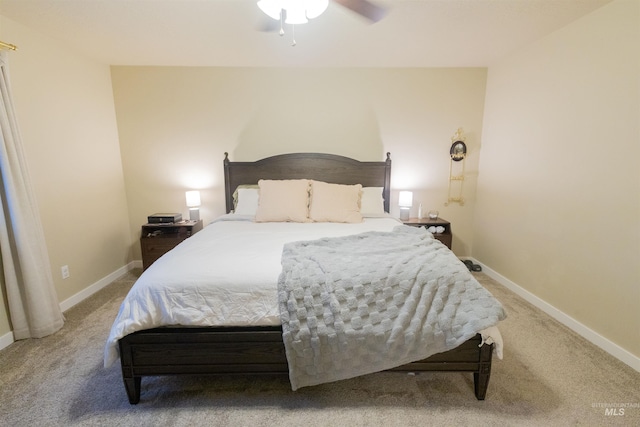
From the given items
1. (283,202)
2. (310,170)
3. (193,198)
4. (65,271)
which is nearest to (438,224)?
(310,170)

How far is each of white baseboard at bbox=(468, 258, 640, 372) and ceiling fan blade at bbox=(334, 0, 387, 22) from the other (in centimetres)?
267

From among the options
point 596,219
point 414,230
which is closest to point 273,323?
point 414,230

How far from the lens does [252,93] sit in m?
3.20

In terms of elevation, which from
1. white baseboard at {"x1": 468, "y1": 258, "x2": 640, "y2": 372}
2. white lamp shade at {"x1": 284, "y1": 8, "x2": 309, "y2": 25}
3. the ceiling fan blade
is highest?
the ceiling fan blade

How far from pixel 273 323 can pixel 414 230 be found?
1317mm

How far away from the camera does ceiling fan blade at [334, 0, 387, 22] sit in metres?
1.88

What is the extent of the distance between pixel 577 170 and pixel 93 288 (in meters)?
4.38

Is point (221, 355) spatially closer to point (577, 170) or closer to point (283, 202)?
point (283, 202)

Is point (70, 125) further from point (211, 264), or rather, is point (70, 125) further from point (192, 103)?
point (211, 264)

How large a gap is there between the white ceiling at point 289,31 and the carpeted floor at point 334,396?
234 cm

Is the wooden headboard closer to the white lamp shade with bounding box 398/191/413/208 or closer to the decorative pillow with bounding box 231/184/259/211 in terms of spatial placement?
the decorative pillow with bounding box 231/184/259/211

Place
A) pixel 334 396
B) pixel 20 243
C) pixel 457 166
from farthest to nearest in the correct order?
A: pixel 457 166 < pixel 20 243 < pixel 334 396

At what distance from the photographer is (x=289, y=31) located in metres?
2.31

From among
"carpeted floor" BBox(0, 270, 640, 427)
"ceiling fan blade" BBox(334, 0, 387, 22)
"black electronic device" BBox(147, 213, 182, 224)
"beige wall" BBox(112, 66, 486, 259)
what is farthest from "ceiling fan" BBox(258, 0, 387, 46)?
"black electronic device" BBox(147, 213, 182, 224)
